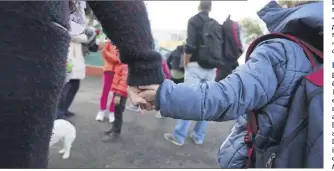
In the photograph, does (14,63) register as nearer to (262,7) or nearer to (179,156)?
(262,7)

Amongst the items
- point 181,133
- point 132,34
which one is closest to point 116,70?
point 181,133

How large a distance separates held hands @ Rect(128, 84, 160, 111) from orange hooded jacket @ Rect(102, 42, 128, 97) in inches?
94.9

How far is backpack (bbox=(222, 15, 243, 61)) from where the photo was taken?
373 centimetres

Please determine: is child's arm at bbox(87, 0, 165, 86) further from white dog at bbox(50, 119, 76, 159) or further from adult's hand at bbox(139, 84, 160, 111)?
white dog at bbox(50, 119, 76, 159)

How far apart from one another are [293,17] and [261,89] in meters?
0.30

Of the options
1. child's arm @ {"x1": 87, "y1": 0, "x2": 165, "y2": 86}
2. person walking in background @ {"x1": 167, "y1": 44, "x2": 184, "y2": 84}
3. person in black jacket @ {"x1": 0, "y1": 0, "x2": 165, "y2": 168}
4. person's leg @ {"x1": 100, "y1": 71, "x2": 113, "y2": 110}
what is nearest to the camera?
person in black jacket @ {"x1": 0, "y1": 0, "x2": 165, "y2": 168}

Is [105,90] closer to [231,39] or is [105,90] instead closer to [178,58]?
[178,58]

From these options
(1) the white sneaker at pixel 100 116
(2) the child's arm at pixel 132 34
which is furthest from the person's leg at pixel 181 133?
(2) the child's arm at pixel 132 34

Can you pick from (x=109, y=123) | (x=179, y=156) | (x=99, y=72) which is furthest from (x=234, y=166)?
(x=99, y=72)

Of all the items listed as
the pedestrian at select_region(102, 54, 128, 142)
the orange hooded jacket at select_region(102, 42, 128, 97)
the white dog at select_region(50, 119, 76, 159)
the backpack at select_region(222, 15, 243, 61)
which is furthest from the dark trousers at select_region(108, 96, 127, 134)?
the backpack at select_region(222, 15, 243, 61)

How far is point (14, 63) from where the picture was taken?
75cm

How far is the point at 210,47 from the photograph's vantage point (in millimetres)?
3520

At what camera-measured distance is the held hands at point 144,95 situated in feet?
3.34

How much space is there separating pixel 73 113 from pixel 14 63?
12.7ft
